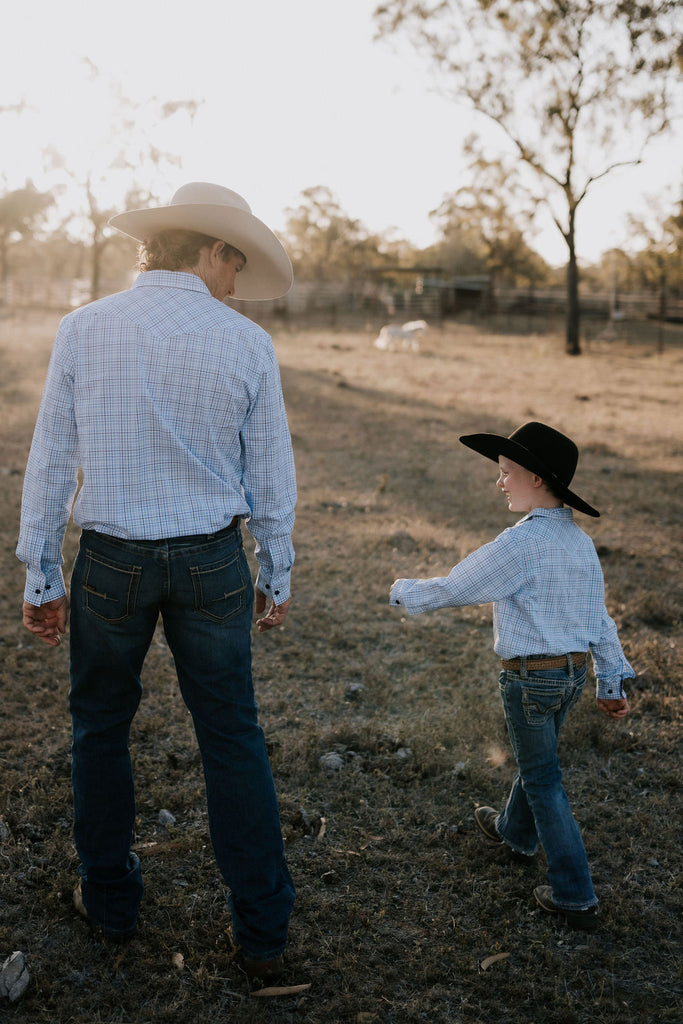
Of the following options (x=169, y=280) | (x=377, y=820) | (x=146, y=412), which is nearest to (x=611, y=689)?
(x=377, y=820)

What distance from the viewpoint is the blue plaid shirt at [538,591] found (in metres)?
2.49

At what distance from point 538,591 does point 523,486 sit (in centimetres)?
34

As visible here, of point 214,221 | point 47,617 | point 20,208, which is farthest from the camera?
point 20,208

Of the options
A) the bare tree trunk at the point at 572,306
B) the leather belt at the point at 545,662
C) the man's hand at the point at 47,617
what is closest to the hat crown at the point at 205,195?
the man's hand at the point at 47,617

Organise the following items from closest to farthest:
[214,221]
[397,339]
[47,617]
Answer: [214,221], [47,617], [397,339]

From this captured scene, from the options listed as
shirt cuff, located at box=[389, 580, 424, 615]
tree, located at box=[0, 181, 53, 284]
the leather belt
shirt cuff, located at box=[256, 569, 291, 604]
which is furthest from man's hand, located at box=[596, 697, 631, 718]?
tree, located at box=[0, 181, 53, 284]

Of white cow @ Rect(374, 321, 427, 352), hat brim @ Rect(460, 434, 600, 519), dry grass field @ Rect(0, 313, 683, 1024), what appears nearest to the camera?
dry grass field @ Rect(0, 313, 683, 1024)

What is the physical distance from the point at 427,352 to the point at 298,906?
21797 millimetres

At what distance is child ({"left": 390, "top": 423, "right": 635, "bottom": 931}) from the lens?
2516 mm

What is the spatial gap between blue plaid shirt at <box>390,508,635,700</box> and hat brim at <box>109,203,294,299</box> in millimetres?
1059

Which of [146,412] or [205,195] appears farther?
[205,195]

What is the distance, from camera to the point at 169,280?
2164mm

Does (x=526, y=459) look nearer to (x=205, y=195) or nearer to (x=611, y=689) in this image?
(x=611, y=689)

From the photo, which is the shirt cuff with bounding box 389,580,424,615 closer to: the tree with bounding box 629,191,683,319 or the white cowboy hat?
the white cowboy hat
